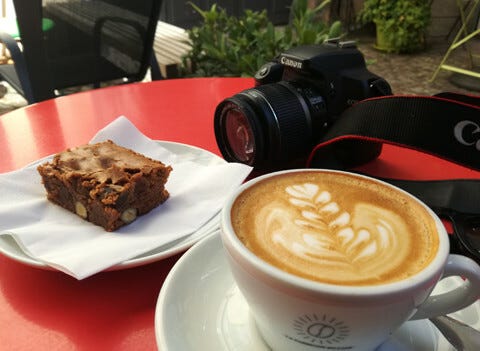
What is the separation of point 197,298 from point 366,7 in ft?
11.4

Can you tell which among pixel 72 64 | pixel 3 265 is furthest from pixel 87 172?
pixel 72 64

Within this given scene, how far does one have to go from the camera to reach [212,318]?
39cm

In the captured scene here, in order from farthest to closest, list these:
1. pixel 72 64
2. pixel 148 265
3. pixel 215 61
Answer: pixel 215 61
pixel 72 64
pixel 148 265

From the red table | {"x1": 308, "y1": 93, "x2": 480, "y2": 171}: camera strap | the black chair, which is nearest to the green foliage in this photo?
the black chair

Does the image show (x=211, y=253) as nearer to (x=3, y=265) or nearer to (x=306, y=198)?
(x=306, y=198)

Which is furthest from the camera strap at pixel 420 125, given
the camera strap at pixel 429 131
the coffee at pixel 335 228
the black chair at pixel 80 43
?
the black chair at pixel 80 43

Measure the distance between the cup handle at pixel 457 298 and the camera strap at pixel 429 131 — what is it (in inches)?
10.9

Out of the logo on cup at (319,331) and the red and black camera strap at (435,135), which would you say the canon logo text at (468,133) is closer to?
the red and black camera strap at (435,135)

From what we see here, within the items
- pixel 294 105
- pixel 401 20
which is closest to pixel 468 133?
pixel 294 105

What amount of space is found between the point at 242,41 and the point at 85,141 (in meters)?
1.26

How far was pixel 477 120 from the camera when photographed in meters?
0.60

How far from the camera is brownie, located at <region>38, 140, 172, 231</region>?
0.55 metres

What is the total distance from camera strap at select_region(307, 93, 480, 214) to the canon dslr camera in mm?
47

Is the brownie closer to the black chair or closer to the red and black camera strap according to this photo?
the red and black camera strap
